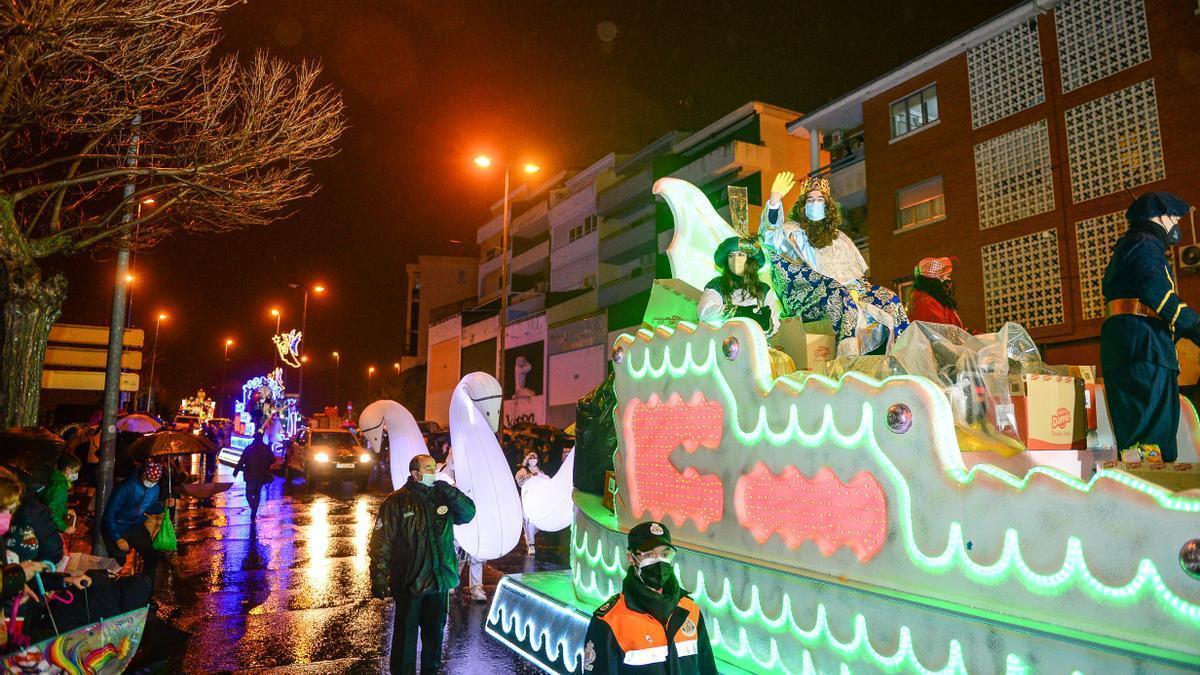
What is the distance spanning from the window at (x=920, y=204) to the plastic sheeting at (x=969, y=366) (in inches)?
636

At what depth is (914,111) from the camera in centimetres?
2073

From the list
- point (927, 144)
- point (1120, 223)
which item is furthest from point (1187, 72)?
point (927, 144)

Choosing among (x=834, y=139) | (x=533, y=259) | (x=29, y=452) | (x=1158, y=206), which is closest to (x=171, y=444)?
(x=29, y=452)

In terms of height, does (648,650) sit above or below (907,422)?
below

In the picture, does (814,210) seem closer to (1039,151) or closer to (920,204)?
(1039,151)

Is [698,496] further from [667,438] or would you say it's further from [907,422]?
[907,422]

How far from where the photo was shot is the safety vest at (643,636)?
320 centimetres

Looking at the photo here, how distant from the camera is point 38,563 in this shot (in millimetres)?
4629

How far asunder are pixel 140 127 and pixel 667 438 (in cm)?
821

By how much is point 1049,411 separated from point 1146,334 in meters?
0.69

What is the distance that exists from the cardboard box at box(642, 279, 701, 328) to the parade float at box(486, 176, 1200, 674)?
808 mm

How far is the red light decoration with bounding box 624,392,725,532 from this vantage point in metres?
5.19

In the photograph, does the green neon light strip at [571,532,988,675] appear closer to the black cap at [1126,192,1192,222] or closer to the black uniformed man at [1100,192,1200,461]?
the black uniformed man at [1100,192,1200,461]

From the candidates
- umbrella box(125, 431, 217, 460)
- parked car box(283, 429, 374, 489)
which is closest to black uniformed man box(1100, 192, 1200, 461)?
umbrella box(125, 431, 217, 460)
